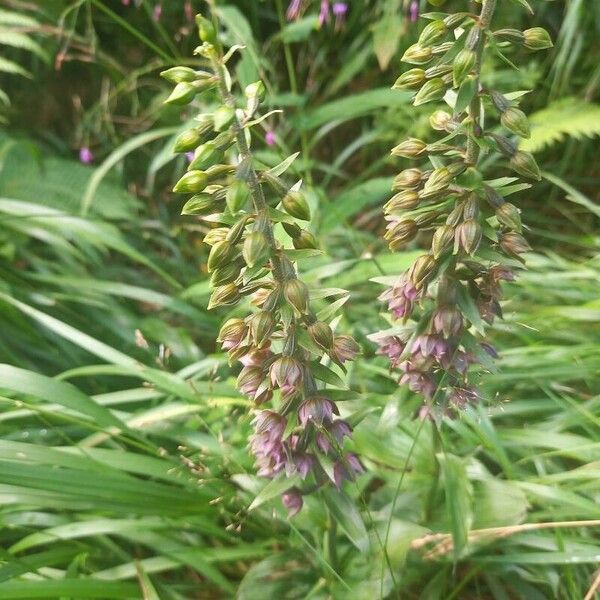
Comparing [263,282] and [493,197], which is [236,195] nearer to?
[263,282]

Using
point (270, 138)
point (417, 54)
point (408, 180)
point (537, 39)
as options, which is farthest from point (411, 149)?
point (270, 138)

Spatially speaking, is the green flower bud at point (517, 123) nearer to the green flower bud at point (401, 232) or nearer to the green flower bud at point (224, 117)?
the green flower bud at point (401, 232)

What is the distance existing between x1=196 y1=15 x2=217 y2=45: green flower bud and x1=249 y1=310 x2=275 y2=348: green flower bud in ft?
1.49

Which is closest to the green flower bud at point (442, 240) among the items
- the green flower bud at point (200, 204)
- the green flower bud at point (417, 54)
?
the green flower bud at point (417, 54)

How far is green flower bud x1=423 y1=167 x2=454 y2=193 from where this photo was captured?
132 centimetres

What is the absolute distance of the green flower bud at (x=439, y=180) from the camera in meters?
1.32

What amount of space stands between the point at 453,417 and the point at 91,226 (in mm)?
1346

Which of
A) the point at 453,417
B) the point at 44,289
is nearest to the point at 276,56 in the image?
the point at 44,289

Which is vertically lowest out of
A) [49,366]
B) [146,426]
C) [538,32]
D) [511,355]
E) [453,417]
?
[49,366]

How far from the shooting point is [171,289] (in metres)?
3.12

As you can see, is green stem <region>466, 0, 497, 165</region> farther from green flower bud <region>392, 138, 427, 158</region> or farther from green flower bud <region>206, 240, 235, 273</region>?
green flower bud <region>206, 240, 235, 273</region>

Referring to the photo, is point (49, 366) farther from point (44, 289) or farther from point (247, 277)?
point (247, 277)

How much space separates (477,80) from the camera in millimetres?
1295

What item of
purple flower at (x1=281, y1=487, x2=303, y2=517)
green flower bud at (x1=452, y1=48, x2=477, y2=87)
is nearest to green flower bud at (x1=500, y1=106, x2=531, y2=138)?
green flower bud at (x1=452, y1=48, x2=477, y2=87)
